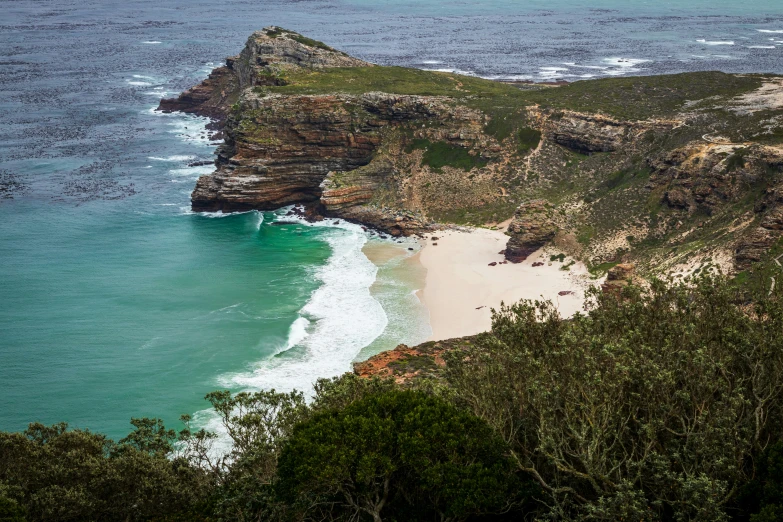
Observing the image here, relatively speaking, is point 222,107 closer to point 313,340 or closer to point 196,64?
point 196,64

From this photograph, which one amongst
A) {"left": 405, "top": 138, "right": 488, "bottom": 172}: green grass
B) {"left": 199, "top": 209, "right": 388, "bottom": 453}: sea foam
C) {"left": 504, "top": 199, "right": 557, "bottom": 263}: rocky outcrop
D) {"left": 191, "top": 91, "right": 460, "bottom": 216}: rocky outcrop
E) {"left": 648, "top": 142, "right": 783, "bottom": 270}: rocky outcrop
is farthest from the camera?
{"left": 405, "top": 138, "right": 488, "bottom": 172}: green grass

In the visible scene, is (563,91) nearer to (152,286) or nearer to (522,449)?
(152,286)

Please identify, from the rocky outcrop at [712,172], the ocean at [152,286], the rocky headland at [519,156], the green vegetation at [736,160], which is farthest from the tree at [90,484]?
the green vegetation at [736,160]

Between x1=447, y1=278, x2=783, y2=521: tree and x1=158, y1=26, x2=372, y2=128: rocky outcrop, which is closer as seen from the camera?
x1=447, y1=278, x2=783, y2=521: tree

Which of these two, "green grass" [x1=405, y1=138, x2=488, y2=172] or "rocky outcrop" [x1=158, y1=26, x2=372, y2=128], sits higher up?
"rocky outcrop" [x1=158, y1=26, x2=372, y2=128]

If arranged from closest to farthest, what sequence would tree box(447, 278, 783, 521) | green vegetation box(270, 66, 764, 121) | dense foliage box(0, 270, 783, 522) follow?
tree box(447, 278, 783, 521) → dense foliage box(0, 270, 783, 522) → green vegetation box(270, 66, 764, 121)

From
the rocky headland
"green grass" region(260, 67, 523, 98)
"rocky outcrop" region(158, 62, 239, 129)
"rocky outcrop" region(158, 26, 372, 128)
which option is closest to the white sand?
the rocky headland

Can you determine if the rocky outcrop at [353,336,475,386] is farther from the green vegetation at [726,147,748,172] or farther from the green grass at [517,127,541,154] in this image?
the green grass at [517,127,541,154]

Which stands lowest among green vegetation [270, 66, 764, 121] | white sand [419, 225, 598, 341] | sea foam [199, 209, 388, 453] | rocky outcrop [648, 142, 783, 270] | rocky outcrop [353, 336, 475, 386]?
sea foam [199, 209, 388, 453]

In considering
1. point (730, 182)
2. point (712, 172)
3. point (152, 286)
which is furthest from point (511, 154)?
point (152, 286)

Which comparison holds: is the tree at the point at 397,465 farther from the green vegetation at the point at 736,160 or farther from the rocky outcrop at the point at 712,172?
the green vegetation at the point at 736,160
